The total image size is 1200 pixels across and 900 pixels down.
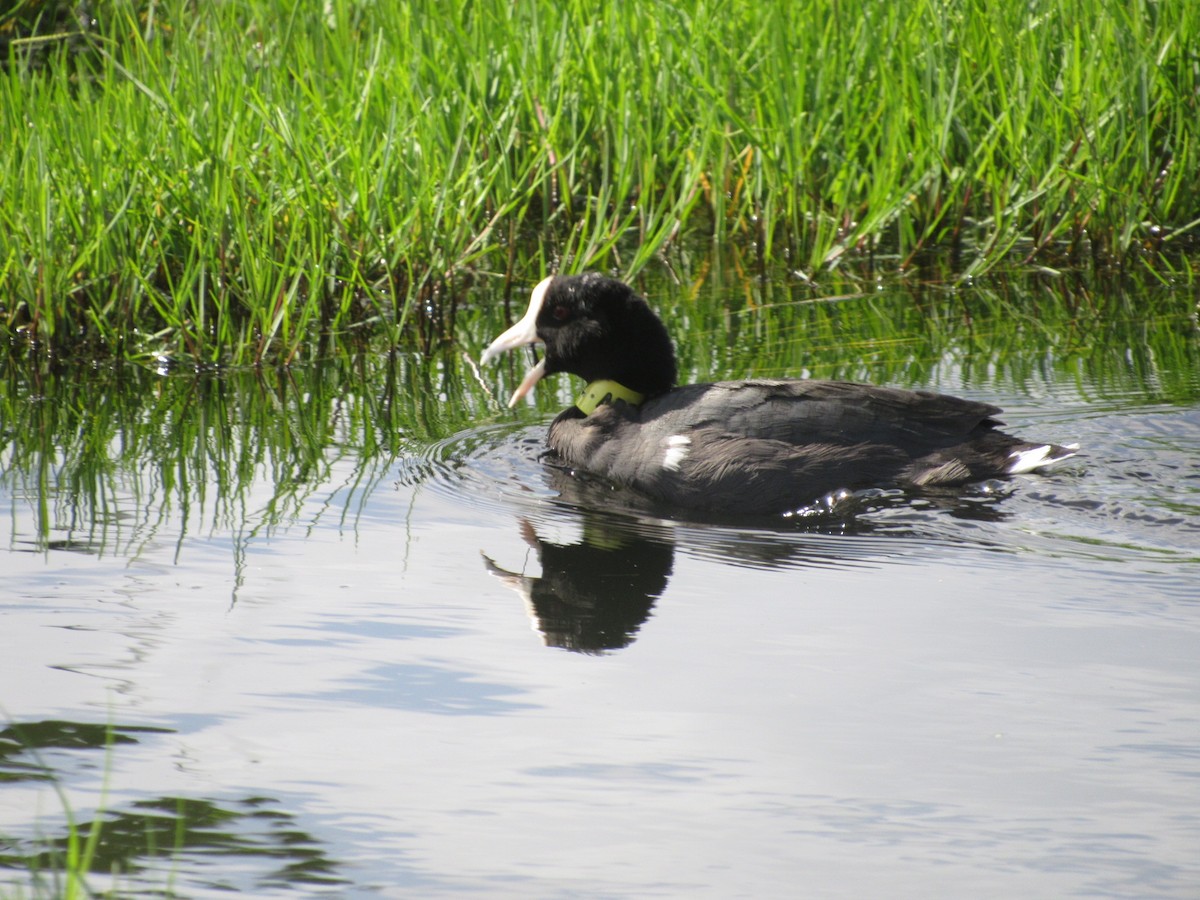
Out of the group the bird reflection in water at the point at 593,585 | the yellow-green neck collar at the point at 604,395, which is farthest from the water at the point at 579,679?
the yellow-green neck collar at the point at 604,395

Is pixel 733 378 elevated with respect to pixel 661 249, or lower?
lower

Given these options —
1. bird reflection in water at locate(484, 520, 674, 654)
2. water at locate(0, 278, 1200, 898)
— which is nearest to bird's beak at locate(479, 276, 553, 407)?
water at locate(0, 278, 1200, 898)

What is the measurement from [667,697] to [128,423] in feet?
9.03

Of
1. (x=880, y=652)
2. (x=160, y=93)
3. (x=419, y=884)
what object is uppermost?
(x=160, y=93)

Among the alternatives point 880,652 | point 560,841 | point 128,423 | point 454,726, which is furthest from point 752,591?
point 128,423

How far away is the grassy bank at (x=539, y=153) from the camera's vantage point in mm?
5949

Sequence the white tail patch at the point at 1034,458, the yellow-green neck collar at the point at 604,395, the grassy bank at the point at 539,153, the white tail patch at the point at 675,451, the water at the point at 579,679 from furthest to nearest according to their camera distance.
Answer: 1. the grassy bank at the point at 539,153
2. the yellow-green neck collar at the point at 604,395
3. the white tail patch at the point at 675,451
4. the white tail patch at the point at 1034,458
5. the water at the point at 579,679

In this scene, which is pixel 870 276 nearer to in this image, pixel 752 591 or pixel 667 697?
pixel 752 591

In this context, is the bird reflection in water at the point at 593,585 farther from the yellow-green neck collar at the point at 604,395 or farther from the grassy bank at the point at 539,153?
the grassy bank at the point at 539,153

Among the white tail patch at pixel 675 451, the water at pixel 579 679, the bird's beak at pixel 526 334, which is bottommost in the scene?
the water at pixel 579 679

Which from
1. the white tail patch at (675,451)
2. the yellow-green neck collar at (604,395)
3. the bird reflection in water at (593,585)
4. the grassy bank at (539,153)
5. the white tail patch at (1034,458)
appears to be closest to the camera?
the bird reflection in water at (593,585)

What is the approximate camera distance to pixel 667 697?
306 cm

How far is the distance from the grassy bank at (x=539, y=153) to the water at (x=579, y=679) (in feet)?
3.80

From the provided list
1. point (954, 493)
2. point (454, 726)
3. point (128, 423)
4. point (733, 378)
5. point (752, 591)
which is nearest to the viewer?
point (454, 726)
